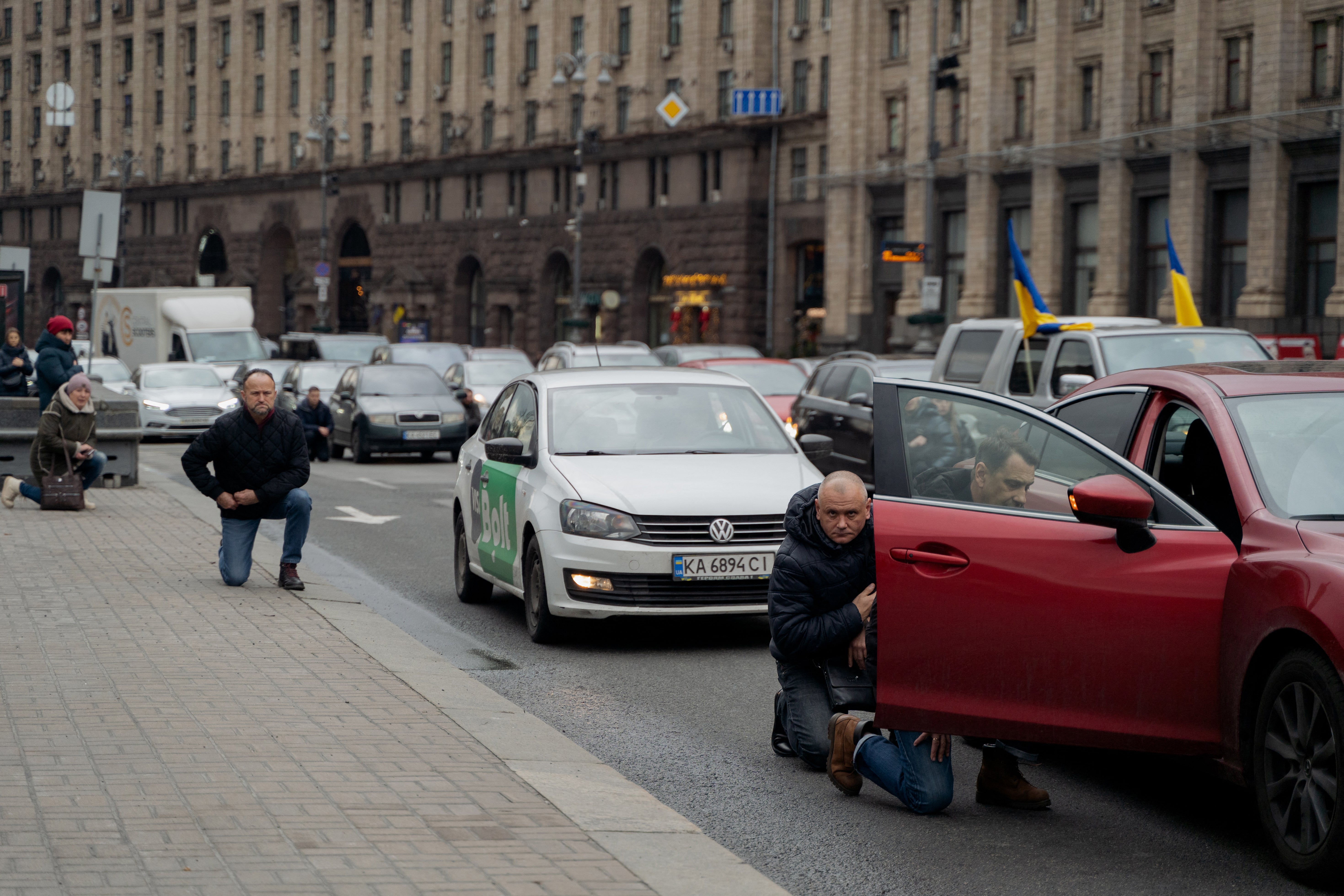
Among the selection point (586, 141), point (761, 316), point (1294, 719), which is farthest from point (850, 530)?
point (761, 316)

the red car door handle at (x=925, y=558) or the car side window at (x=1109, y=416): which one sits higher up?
the car side window at (x=1109, y=416)

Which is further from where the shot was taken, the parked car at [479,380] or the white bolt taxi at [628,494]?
the parked car at [479,380]

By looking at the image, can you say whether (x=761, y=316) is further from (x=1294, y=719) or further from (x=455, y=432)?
(x=1294, y=719)

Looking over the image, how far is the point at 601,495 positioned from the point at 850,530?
11.1ft

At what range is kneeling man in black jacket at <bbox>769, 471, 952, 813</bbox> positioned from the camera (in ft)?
21.6

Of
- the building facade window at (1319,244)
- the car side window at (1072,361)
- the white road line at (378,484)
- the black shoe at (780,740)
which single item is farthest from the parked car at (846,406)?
the building facade window at (1319,244)

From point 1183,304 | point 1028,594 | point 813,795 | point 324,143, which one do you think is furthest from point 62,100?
point 1028,594

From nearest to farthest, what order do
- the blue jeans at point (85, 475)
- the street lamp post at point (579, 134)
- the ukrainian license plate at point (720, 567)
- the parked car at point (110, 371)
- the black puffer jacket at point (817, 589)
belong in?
1. the black puffer jacket at point (817, 589)
2. the ukrainian license plate at point (720, 567)
3. the blue jeans at point (85, 475)
4. the parked car at point (110, 371)
5. the street lamp post at point (579, 134)

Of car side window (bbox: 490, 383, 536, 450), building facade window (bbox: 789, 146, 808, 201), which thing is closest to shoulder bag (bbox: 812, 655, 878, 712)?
car side window (bbox: 490, 383, 536, 450)

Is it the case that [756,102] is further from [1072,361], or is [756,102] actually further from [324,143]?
[1072,361]

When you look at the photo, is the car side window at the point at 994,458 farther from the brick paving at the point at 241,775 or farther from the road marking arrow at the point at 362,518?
the road marking arrow at the point at 362,518

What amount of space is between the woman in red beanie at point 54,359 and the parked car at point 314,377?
1107cm

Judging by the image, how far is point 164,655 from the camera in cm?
883

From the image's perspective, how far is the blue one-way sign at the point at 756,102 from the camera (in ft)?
194
